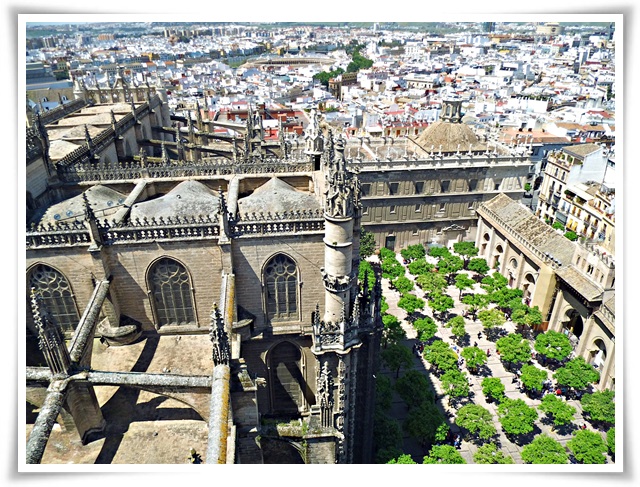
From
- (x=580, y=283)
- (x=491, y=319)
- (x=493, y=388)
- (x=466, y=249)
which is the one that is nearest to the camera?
(x=493, y=388)

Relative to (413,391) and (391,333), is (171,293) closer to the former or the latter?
(413,391)

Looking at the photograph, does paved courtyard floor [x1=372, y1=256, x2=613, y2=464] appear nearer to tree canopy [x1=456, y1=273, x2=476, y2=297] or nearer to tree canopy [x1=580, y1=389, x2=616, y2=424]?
tree canopy [x1=580, y1=389, x2=616, y2=424]

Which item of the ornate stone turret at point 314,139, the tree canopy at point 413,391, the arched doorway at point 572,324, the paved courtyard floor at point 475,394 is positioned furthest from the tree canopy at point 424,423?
the arched doorway at point 572,324

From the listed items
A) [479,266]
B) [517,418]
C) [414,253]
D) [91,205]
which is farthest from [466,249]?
[91,205]

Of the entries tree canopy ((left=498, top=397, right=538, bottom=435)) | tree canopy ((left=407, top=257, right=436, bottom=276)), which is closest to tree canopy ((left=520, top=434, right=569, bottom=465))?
tree canopy ((left=498, top=397, right=538, bottom=435))
